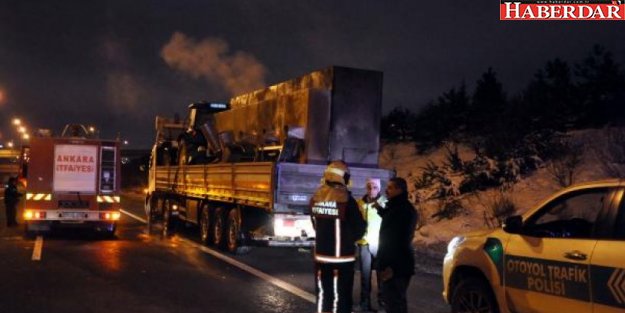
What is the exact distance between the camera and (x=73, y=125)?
58.7 feet

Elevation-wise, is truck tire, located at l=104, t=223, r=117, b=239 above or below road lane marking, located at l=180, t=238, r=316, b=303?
above

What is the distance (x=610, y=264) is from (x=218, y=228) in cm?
1068

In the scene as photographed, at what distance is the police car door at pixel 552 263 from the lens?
526cm

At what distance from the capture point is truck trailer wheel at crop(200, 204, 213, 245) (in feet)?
50.0

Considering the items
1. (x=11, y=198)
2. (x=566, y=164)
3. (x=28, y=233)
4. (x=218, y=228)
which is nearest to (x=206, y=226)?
(x=218, y=228)

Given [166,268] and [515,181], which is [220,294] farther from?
[515,181]

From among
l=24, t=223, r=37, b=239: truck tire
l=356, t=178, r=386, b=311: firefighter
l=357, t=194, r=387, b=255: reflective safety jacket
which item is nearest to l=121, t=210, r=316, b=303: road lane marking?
l=356, t=178, r=386, b=311: firefighter

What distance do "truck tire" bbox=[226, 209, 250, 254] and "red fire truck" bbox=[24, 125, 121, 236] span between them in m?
3.66

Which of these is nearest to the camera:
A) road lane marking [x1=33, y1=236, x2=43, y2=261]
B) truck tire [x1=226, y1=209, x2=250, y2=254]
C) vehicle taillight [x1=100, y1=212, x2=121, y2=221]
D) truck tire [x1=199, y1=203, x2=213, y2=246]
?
road lane marking [x1=33, y1=236, x2=43, y2=261]

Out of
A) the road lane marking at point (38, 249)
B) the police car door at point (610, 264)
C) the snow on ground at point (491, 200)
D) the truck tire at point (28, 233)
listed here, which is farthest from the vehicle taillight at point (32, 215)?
the police car door at point (610, 264)

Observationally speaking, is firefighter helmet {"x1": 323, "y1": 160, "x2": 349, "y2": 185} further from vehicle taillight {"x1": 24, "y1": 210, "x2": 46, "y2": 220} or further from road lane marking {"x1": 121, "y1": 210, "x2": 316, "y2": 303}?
vehicle taillight {"x1": 24, "y1": 210, "x2": 46, "y2": 220}

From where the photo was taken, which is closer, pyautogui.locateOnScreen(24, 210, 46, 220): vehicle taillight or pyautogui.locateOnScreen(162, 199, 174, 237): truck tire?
pyautogui.locateOnScreen(24, 210, 46, 220): vehicle taillight

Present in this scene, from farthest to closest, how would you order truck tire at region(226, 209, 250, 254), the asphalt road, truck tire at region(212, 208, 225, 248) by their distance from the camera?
truck tire at region(212, 208, 225, 248)
truck tire at region(226, 209, 250, 254)
the asphalt road

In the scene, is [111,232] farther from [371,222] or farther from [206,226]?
[371,222]
